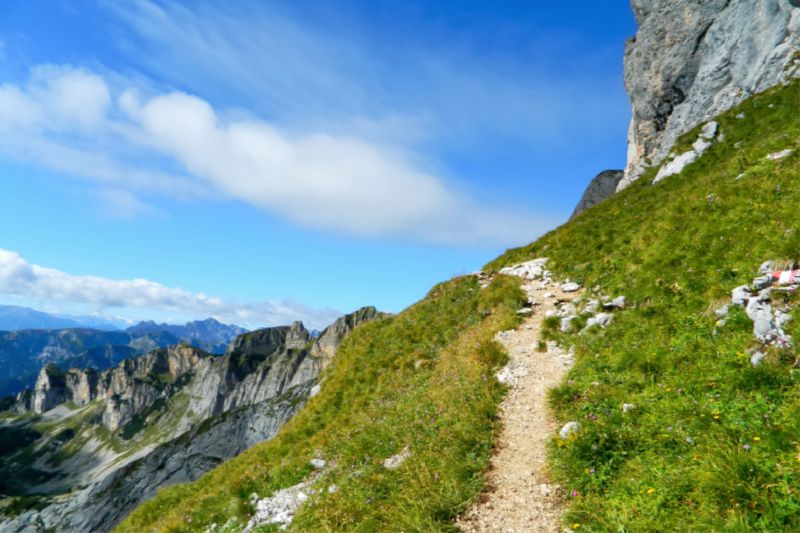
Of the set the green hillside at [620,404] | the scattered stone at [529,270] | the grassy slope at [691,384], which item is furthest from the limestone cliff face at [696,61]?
the scattered stone at [529,270]

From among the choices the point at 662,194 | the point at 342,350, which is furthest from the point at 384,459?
the point at 662,194

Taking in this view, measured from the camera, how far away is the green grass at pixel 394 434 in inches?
345

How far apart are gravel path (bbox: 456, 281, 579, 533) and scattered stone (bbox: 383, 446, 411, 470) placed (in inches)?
109

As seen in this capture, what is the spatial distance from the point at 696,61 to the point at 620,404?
177 feet

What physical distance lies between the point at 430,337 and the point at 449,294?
17.2 feet

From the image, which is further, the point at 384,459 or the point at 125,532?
the point at 125,532

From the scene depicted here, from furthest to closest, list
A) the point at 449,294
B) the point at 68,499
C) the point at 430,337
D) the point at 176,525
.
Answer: the point at 68,499 → the point at 449,294 → the point at 430,337 → the point at 176,525

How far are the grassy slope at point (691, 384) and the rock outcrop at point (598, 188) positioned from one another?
5806cm

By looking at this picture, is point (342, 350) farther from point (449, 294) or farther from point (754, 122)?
point (754, 122)

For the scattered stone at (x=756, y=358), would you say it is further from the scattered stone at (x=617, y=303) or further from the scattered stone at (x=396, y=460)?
the scattered stone at (x=396, y=460)

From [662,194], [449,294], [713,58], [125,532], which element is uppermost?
[713,58]

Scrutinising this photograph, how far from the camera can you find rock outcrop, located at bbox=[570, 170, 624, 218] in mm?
74125

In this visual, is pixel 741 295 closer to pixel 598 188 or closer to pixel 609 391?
pixel 609 391

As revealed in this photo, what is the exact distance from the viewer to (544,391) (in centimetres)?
1140
